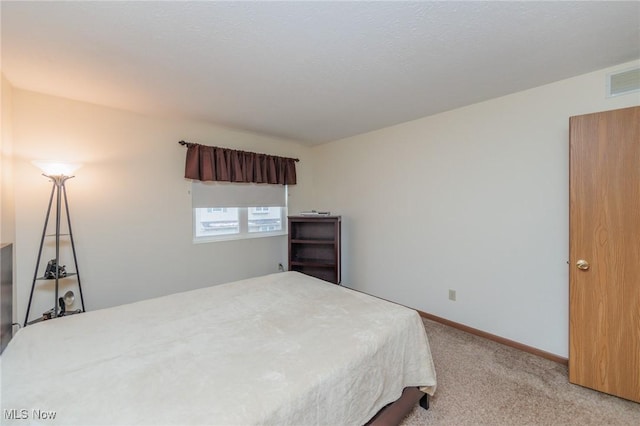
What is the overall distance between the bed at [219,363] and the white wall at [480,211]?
1.44 meters

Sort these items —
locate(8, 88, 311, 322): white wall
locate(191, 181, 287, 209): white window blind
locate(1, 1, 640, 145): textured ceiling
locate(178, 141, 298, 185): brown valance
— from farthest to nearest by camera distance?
locate(191, 181, 287, 209): white window blind, locate(178, 141, 298, 185): brown valance, locate(8, 88, 311, 322): white wall, locate(1, 1, 640, 145): textured ceiling

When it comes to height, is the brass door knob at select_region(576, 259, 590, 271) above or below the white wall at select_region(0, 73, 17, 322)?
below

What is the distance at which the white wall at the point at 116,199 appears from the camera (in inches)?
94.9

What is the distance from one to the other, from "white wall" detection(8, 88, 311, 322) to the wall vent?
381 cm

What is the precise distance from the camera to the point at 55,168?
2303 millimetres

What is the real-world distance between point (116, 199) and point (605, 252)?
436 cm

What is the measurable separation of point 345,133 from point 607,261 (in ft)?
9.79

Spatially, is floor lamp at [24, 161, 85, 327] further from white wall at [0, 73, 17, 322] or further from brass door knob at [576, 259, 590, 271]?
brass door knob at [576, 259, 590, 271]

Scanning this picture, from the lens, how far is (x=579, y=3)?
1396 mm

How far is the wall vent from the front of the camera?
6.32 ft

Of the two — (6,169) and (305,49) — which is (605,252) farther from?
(6,169)

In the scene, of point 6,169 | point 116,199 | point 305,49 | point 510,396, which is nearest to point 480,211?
point 510,396

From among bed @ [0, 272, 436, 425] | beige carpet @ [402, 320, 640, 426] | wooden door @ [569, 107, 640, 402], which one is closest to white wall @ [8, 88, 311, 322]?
bed @ [0, 272, 436, 425]

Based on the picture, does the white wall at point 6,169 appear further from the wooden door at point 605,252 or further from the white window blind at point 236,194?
the wooden door at point 605,252
